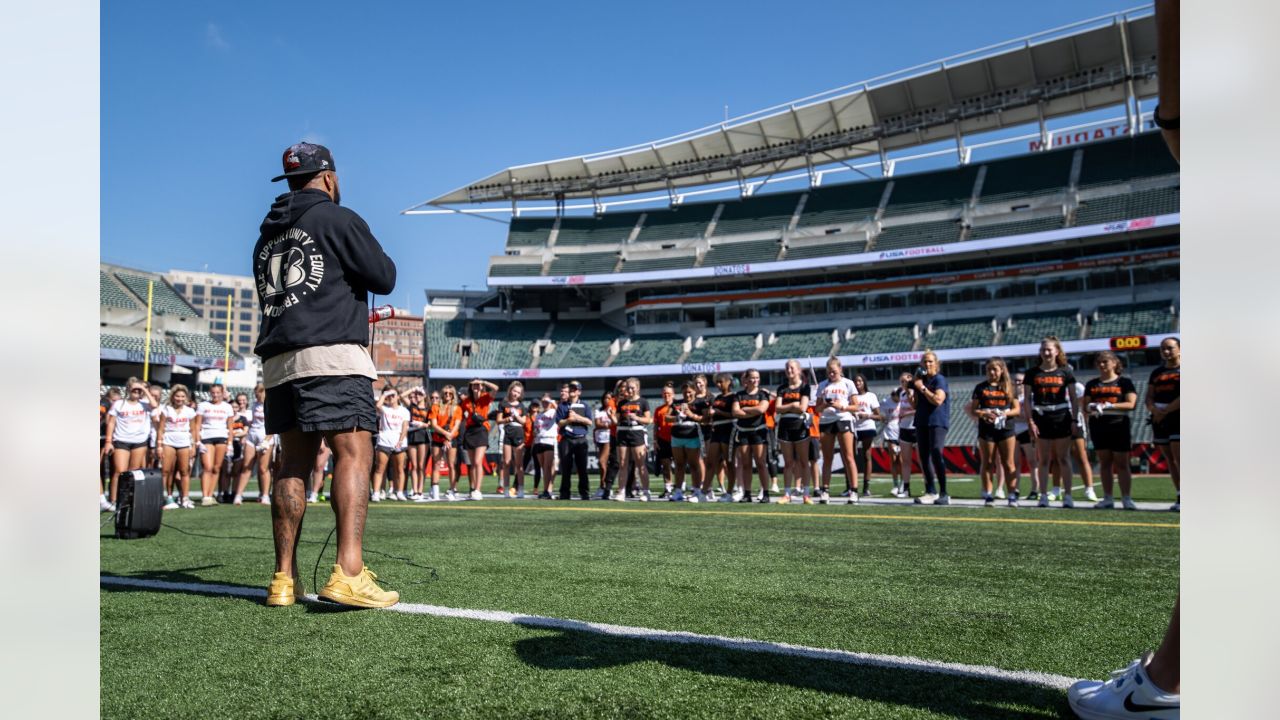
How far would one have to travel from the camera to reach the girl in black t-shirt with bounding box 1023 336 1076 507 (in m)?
9.93

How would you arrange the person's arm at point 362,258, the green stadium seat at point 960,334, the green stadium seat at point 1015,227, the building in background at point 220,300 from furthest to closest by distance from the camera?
the building in background at point 220,300 < the green stadium seat at point 960,334 < the green stadium seat at point 1015,227 < the person's arm at point 362,258

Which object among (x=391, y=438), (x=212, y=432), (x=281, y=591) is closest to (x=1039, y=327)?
(x=391, y=438)

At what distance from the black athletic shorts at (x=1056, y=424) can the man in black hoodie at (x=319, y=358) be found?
343 inches

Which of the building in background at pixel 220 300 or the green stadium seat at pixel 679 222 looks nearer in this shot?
the green stadium seat at pixel 679 222

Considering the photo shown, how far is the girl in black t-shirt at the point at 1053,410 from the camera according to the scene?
9.93 m

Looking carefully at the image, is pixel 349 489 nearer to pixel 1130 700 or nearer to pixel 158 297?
pixel 1130 700

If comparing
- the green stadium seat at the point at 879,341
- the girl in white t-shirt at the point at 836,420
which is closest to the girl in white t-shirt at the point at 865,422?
the girl in white t-shirt at the point at 836,420

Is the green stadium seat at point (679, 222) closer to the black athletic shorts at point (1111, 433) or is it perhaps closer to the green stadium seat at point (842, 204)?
the green stadium seat at point (842, 204)

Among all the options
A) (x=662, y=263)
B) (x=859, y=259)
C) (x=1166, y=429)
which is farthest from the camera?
(x=662, y=263)

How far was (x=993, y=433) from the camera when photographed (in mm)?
10492

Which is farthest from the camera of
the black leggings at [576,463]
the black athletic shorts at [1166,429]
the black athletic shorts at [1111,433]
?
the black leggings at [576,463]

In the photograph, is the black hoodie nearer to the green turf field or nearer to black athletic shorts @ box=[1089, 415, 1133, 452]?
the green turf field

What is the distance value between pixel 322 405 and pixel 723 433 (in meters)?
9.49

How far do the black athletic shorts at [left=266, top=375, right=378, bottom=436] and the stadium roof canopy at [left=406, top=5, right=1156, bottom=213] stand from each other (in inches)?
1484
